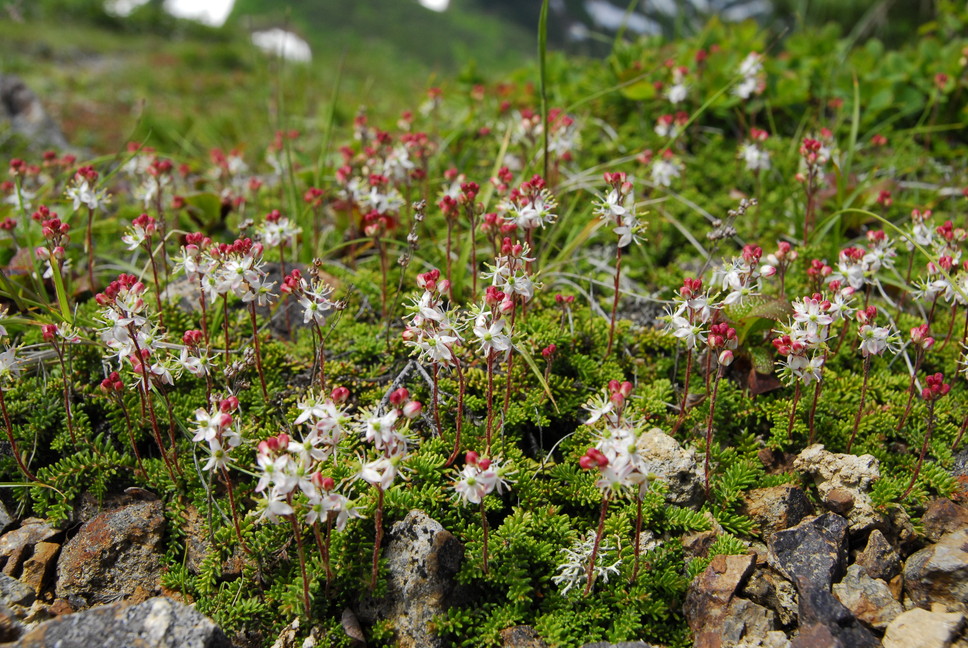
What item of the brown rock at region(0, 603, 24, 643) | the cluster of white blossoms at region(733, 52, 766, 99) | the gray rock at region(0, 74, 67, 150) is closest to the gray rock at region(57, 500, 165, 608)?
the brown rock at region(0, 603, 24, 643)

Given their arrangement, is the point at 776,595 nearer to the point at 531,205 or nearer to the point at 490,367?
the point at 490,367

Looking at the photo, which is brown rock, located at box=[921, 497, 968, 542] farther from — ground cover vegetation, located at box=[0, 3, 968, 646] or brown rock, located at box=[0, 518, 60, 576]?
brown rock, located at box=[0, 518, 60, 576]

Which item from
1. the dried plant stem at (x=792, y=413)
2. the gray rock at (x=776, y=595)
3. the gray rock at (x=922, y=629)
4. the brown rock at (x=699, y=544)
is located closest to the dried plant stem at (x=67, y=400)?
the brown rock at (x=699, y=544)

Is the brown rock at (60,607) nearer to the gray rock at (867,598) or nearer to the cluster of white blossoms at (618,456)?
the cluster of white blossoms at (618,456)

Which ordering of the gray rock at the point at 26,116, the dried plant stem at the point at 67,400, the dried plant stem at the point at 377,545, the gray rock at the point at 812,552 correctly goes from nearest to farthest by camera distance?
the dried plant stem at the point at 377,545, the gray rock at the point at 812,552, the dried plant stem at the point at 67,400, the gray rock at the point at 26,116

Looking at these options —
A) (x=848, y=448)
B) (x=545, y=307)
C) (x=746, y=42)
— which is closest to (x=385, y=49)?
(x=746, y=42)

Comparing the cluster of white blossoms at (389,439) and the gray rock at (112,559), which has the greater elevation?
the cluster of white blossoms at (389,439)

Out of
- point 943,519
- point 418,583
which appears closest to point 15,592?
point 418,583
